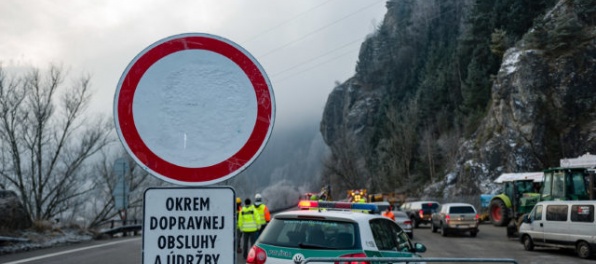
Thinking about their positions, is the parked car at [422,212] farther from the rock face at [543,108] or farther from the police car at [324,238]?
the police car at [324,238]

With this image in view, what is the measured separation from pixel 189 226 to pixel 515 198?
31923mm

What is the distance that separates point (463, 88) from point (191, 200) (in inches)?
2813

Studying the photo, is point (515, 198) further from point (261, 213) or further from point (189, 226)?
point (189, 226)

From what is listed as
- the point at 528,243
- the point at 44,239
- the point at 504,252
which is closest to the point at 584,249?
the point at 504,252

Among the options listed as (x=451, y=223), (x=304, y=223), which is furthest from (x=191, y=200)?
(x=451, y=223)

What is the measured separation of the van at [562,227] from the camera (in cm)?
1977

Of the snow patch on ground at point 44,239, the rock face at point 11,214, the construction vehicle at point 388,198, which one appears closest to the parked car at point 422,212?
the construction vehicle at point 388,198

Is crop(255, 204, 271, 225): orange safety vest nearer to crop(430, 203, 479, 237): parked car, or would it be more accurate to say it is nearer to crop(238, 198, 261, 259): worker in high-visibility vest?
crop(238, 198, 261, 259): worker in high-visibility vest

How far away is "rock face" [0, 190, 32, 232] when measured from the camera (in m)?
19.9

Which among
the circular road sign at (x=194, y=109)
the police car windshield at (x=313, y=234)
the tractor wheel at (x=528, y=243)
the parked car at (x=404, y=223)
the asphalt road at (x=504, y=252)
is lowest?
the asphalt road at (x=504, y=252)

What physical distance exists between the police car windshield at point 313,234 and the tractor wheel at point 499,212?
93.9 feet

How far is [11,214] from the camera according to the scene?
66.2 feet

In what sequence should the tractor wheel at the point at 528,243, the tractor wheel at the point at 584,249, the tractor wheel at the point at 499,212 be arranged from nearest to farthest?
1. the tractor wheel at the point at 584,249
2. the tractor wheel at the point at 528,243
3. the tractor wheel at the point at 499,212

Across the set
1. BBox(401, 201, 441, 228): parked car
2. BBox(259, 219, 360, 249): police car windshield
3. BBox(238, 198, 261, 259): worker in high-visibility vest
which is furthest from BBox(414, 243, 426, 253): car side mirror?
BBox(401, 201, 441, 228): parked car
